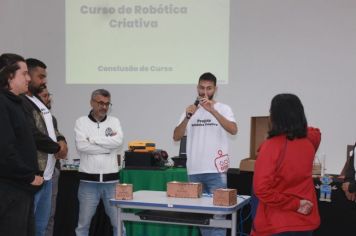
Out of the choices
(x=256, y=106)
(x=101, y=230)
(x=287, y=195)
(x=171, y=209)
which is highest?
(x=256, y=106)

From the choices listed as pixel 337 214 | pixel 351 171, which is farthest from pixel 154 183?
pixel 351 171

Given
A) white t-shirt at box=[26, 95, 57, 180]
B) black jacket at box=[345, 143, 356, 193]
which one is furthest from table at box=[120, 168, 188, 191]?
black jacket at box=[345, 143, 356, 193]

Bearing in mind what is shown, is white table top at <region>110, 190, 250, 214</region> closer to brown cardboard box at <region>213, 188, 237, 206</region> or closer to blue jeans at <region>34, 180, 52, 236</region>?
brown cardboard box at <region>213, 188, 237, 206</region>

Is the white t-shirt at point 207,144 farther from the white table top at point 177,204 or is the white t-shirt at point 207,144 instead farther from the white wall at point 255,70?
the white wall at point 255,70

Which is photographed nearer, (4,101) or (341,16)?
(4,101)

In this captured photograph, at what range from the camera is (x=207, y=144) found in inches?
133

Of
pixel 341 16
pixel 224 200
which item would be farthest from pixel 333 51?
pixel 224 200

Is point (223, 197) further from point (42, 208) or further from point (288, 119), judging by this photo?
point (42, 208)

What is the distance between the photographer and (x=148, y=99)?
502cm

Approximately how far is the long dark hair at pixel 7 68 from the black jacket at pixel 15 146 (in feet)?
0.29

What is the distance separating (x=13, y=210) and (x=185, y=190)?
3.51ft

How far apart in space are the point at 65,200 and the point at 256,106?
213cm

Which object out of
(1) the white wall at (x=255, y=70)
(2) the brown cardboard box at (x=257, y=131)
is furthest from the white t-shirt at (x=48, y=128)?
(1) the white wall at (x=255, y=70)

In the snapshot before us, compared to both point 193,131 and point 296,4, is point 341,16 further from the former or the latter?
point 193,131
